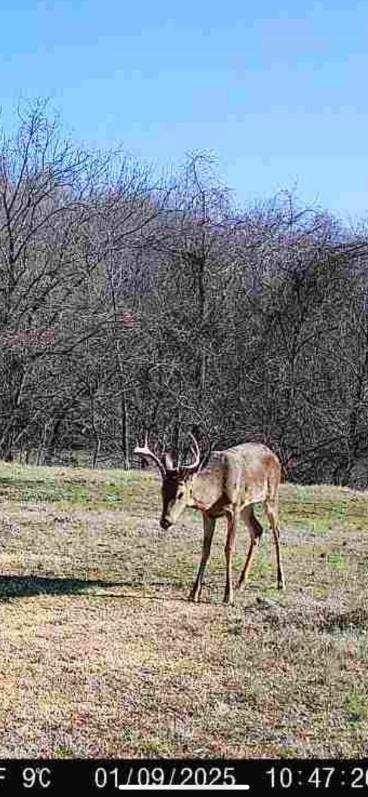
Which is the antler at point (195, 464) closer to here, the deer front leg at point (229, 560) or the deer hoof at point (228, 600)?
the deer front leg at point (229, 560)

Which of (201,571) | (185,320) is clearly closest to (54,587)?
(201,571)

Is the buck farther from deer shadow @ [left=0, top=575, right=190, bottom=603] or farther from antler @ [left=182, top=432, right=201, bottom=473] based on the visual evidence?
deer shadow @ [left=0, top=575, right=190, bottom=603]

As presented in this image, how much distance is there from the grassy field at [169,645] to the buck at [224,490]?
1.35ft

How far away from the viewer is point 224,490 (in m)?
8.84

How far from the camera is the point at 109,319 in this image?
963 inches

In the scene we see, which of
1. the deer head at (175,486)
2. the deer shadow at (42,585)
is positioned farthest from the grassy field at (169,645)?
the deer head at (175,486)

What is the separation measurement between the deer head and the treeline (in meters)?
15.6

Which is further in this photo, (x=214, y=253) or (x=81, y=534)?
(x=214, y=253)

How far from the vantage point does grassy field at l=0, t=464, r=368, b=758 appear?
18.0 ft

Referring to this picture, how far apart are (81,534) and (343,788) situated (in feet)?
21.6

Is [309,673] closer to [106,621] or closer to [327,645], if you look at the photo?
[327,645]

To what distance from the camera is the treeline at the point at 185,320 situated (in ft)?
80.5

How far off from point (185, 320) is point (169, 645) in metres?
18.0

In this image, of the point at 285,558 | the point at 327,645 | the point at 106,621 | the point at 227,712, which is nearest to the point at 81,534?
the point at 285,558
